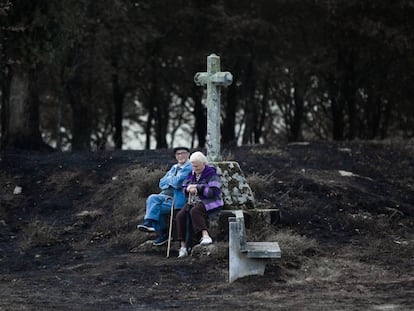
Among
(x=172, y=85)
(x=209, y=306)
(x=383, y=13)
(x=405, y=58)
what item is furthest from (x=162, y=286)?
(x=172, y=85)

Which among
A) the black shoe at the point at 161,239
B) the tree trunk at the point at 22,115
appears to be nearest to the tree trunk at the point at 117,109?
the tree trunk at the point at 22,115

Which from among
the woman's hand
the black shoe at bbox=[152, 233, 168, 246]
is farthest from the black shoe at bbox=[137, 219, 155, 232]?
the woman's hand

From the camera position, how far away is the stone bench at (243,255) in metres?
8.62

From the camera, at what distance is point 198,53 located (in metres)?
25.2

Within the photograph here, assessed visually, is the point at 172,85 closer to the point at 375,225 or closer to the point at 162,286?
the point at 375,225

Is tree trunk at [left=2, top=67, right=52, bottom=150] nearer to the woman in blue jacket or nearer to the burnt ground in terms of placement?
the burnt ground

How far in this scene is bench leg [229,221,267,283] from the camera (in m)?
8.70

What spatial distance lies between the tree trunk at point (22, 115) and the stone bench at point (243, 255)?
9.93 m

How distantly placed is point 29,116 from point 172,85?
14.3m

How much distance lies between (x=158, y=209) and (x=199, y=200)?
678 millimetres

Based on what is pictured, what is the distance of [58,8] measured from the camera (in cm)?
1666

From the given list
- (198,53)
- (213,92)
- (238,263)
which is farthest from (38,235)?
(198,53)

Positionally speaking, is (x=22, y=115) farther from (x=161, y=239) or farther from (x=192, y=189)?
(x=192, y=189)

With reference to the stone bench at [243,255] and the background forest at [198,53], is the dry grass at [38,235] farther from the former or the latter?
the background forest at [198,53]
